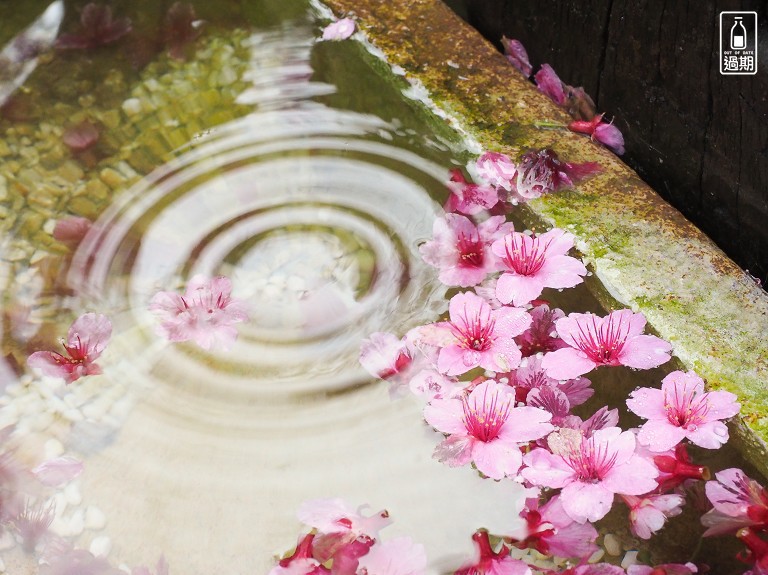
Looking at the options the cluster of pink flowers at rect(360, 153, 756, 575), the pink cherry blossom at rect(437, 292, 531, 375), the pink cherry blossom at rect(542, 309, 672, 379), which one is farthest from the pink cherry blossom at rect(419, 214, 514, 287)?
the pink cherry blossom at rect(542, 309, 672, 379)

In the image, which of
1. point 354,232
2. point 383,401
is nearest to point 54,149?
→ point 354,232

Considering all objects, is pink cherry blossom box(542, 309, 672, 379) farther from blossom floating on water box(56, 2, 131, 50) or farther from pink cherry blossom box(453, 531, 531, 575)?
blossom floating on water box(56, 2, 131, 50)

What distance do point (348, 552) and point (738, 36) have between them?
4.46ft

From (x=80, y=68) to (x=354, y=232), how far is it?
49.1 inches

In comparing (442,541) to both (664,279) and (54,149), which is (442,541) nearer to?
(664,279)

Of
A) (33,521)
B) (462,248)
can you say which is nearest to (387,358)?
(462,248)

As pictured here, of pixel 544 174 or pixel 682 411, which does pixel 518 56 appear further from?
pixel 682 411

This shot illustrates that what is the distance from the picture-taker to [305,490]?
158cm

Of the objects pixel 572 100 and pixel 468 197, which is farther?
pixel 572 100

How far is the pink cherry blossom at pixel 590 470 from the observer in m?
1.34

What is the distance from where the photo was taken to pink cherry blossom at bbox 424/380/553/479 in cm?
142

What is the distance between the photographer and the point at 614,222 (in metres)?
1.81

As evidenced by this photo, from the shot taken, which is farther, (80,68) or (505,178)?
(80,68)

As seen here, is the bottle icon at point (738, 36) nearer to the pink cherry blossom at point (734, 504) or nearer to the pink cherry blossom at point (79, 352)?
the pink cherry blossom at point (734, 504)
